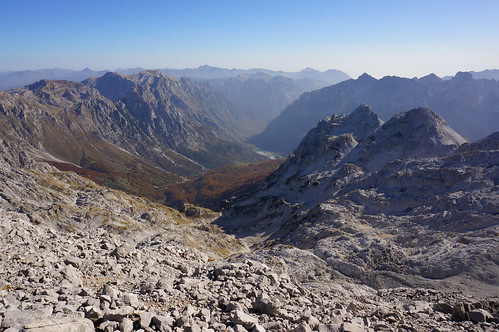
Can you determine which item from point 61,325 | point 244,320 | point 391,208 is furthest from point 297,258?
point 391,208

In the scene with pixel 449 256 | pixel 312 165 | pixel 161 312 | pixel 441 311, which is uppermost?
pixel 161 312

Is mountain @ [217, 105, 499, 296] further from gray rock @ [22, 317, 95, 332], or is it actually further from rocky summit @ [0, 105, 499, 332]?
gray rock @ [22, 317, 95, 332]

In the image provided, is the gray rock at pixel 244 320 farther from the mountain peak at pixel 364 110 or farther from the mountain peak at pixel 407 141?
the mountain peak at pixel 364 110

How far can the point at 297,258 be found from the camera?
41.5m

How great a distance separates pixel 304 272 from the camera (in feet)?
127

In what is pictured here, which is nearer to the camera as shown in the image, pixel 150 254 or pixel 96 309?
pixel 96 309

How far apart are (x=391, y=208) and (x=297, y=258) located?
128 ft

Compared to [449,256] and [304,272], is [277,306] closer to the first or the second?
[304,272]

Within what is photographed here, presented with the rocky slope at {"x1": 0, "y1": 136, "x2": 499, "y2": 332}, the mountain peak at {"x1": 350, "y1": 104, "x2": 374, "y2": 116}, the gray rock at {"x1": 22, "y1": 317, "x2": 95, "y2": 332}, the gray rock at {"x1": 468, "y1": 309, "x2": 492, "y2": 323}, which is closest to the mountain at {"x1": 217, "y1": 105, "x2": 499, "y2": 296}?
the mountain peak at {"x1": 350, "y1": 104, "x2": 374, "y2": 116}

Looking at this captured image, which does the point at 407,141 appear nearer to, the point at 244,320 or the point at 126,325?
the point at 244,320

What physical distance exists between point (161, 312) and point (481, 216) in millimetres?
54632

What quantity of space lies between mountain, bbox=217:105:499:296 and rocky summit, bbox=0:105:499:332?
293 millimetres

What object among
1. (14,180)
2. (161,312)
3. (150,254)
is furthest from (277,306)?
(14,180)

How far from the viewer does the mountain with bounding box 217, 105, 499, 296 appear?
3622 centimetres
